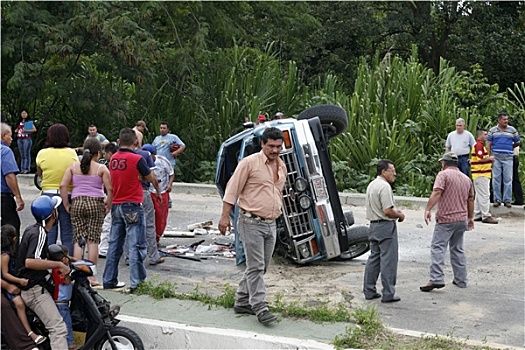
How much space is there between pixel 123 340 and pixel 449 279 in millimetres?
4320

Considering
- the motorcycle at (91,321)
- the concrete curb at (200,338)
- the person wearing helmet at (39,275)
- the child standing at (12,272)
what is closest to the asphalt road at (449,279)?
the concrete curb at (200,338)

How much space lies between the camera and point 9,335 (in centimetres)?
641

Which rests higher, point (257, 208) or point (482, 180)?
point (257, 208)

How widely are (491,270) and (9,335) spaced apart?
6.03 m

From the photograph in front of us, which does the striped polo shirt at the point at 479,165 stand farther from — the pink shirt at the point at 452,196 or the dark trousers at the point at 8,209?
the dark trousers at the point at 8,209

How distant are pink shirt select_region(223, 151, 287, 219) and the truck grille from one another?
2166mm

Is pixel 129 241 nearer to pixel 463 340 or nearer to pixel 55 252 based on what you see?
pixel 55 252

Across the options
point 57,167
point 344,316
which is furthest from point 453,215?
point 57,167

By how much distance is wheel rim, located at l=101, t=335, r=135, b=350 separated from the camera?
657 centimetres

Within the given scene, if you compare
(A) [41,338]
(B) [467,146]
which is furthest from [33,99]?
(A) [41,338]

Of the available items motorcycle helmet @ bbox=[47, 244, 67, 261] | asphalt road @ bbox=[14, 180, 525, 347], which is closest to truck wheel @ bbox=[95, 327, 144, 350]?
motorcycle helmet @ bbox=[47, 244, 67, 261]

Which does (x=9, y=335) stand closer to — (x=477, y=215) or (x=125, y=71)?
(x=477, y=215)

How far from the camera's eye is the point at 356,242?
33.3 feet

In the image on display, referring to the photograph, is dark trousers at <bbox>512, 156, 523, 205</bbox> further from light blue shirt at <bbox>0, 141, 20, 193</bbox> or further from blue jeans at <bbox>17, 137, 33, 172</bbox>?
blue jeans at <bbox>17, 137, 33, 172</bbox>
